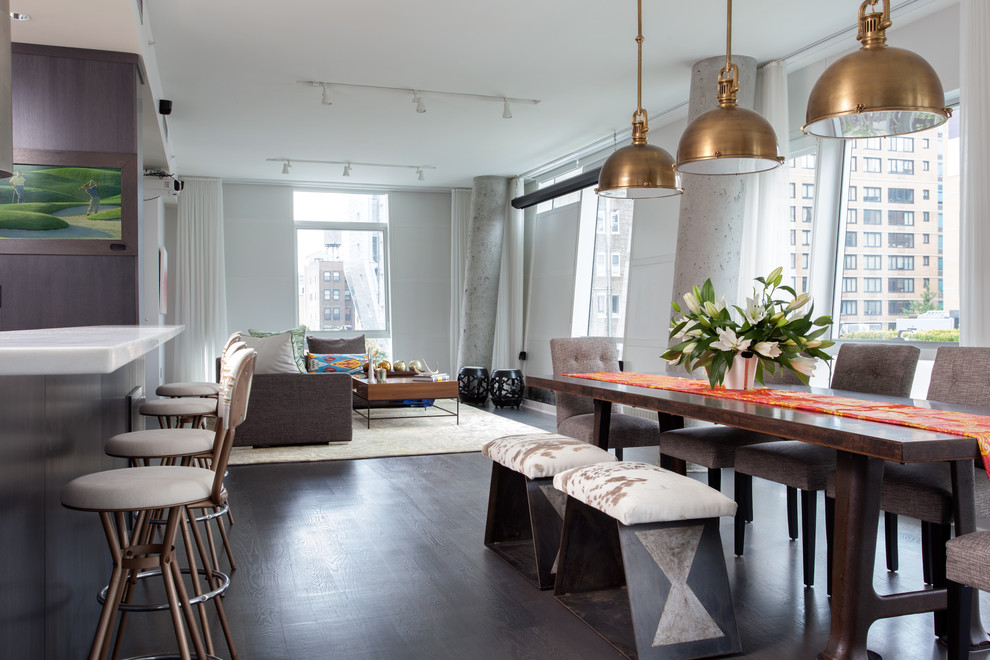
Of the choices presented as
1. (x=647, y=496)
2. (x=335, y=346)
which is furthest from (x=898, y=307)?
(x=335, y=346)

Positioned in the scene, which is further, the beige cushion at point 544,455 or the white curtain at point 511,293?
the white curtain at point 511,293

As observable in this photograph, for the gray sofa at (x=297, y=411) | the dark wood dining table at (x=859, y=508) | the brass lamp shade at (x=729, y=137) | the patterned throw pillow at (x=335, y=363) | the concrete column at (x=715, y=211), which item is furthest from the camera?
the patterned throw pillow at (x=335, y=363)

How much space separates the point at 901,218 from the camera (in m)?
4.89

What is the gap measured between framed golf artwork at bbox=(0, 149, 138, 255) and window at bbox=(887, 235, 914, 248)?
4627 mm

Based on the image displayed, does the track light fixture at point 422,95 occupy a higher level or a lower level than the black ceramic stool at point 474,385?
higher

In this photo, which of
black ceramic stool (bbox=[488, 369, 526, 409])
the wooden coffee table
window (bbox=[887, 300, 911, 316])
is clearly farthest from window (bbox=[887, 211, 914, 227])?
black ceramic stool (bbox=[488, 369, 526, 409])

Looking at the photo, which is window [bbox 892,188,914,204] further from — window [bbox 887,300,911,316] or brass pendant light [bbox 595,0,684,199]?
brass pendant light [bbox 595,0,684,199]

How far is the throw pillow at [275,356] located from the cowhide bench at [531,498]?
319 centimetres

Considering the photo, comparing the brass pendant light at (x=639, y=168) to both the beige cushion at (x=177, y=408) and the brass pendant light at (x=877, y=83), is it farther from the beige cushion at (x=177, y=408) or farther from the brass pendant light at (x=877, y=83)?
the beige cushion at (x=177, y=408)

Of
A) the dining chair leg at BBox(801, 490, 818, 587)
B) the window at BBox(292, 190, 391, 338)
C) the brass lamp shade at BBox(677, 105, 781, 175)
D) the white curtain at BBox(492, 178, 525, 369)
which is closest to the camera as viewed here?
the brass lamp shade at BBox(677, 105, 781, 175)

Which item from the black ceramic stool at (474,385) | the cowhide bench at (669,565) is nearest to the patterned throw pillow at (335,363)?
the black ceramic stool at (474,385)

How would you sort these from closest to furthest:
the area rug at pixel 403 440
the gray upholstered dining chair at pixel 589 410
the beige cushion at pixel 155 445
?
the beige cushion at pixel 155 445
the gray upholstered dining chair at pixel 589 410
the area rug at pixel 403 440

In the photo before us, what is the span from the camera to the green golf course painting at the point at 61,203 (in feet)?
14.9

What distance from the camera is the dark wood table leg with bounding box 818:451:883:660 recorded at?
2.28 m
